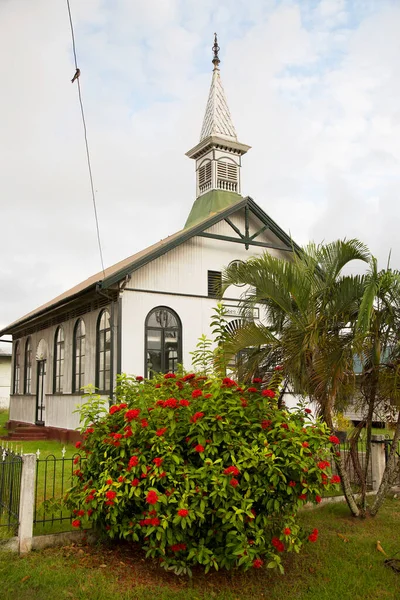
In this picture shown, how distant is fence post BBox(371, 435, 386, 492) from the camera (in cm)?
1009

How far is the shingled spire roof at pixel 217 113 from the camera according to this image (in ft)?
67.4

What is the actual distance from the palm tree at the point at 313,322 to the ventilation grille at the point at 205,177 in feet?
38.9

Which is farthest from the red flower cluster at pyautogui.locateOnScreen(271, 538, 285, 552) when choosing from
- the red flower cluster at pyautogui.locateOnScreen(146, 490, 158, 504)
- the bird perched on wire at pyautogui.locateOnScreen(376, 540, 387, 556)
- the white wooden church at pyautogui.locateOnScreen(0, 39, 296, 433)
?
the white wooden church at pyautogui.locateOnScreen(0, 39, 296, 433)

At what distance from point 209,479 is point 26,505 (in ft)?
7.42

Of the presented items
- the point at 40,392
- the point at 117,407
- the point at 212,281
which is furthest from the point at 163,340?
the point at 117,407

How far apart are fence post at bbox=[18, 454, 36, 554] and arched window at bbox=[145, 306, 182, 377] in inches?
322

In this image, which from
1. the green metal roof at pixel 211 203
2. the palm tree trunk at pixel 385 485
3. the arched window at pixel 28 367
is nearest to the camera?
the palm tree trunk at pixel 385 485

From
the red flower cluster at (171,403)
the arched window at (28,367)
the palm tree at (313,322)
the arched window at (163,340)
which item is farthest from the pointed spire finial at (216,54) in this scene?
the red flower cluster at (171,403)

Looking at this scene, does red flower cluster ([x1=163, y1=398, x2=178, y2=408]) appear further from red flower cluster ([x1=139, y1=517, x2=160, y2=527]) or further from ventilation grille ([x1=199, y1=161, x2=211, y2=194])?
ventilation grille ([x1=199, y1=161, x2=211, y2=194])

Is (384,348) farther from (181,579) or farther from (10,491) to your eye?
Answer: (10,491)

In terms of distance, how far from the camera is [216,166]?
19844mm

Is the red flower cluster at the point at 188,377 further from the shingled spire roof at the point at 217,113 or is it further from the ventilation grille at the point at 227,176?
the shingled spire roof at the point at 217,113

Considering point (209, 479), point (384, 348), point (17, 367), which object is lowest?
point (209, 479)

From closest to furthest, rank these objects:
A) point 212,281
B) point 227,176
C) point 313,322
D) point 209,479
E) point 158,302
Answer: point 209,479, point 313,322, point 158,302, point 212,281, point 227,176
